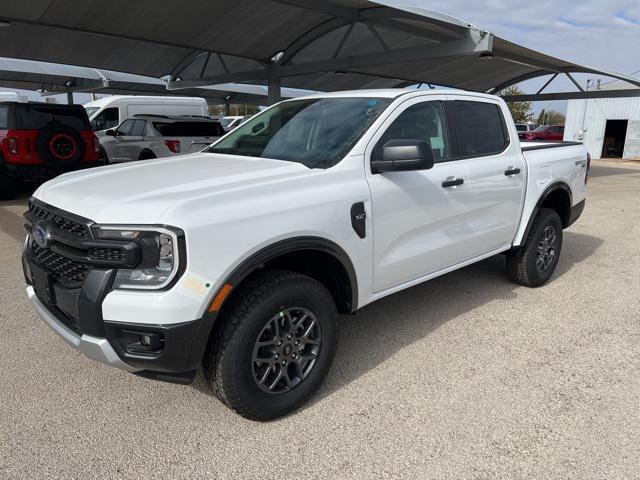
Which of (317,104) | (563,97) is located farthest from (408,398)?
(563,97)

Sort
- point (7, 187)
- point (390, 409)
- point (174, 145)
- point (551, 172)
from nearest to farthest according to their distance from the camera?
point (390, 409) → point (551, 172) → point (7, 187) → point (174, 145)

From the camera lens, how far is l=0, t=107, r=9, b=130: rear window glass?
356 inches

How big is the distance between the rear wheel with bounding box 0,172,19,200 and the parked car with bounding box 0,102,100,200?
0.30 feet

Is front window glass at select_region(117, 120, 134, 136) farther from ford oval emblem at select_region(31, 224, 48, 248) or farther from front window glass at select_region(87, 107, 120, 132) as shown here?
ford oval emblem at select_region(31, 224, 48, 248)

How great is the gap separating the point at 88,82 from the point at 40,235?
68.0 feet

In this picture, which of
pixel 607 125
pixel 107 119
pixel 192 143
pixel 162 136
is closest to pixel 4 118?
pixel 162 136

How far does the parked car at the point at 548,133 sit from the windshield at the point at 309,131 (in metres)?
26.7

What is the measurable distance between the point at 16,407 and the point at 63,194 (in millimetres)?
1264

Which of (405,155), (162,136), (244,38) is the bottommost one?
(162,136)

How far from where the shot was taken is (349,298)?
3086 millimetres

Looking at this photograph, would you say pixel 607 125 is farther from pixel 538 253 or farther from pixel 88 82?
pixel 538 253

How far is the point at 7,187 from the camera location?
9523 mm

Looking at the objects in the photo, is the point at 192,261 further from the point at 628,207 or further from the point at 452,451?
the point at 628,207

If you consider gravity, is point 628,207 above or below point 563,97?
below
